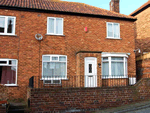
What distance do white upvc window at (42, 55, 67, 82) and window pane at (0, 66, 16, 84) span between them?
1.96m

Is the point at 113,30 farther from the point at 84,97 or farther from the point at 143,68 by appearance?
the point at 84,97

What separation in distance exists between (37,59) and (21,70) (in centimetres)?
128

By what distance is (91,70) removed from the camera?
12.7 metres

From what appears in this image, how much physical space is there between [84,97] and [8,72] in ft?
18.1

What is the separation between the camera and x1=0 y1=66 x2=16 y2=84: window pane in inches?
461

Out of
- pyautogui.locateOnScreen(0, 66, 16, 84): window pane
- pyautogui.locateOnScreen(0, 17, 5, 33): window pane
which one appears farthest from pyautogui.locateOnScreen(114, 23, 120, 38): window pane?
pyautogui.locateOnScreen(0, 17, 5, 33): window pane

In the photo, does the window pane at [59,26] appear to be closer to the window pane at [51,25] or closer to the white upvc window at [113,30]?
the window pane at [51,25]

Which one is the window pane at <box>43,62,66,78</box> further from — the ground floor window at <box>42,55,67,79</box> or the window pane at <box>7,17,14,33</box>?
the window pane at <box>7,17,14,33</box>

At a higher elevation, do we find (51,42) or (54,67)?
(51,42)

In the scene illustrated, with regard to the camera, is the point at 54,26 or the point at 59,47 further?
the point at 54,26

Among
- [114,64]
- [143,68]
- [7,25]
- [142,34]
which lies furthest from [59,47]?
[142,34]

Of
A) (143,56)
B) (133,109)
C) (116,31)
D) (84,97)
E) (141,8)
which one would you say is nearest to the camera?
(133,109)

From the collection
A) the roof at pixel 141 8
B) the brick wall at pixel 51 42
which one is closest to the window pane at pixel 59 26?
the brick wall at pixel 51 42

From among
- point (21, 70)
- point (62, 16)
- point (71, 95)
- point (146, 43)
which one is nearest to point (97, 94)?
point (71, 95)
